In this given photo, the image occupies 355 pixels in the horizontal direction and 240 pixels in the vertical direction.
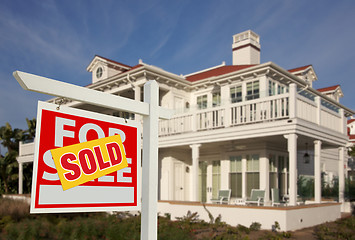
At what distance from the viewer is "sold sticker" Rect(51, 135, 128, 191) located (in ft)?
7.95

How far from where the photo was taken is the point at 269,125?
12.4m

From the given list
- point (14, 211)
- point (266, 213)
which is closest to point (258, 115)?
point (266, 213)

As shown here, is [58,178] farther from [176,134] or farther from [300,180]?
[300,180]

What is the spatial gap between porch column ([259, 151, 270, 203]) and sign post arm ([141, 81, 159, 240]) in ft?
41.3

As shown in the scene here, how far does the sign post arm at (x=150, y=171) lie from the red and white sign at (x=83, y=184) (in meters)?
0.13

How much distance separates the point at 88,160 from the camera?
8.34ft

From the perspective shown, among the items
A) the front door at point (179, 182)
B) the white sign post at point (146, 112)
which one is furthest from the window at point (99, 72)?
the white sign post at point (146, 112)

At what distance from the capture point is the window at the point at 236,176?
15.9 metres

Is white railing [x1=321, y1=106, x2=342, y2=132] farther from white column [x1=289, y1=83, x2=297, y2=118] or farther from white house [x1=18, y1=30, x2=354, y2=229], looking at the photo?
white column [x1=289, y1=83, x2=297, y2=118]

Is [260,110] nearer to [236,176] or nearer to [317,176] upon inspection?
[317,176]

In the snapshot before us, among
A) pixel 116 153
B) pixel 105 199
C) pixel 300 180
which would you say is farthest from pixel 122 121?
pixel 300 180

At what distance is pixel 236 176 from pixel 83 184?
14130 millimetres

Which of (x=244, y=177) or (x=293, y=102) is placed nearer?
(x=293, y=102)

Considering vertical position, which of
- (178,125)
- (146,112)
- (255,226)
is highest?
(178,125)
